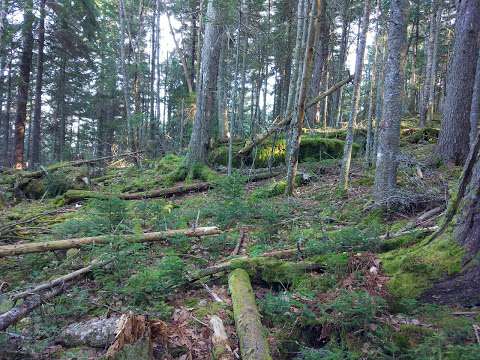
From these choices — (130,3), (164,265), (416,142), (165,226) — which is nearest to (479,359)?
(164,265)

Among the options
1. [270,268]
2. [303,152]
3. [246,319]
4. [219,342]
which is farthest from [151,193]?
[219,342]

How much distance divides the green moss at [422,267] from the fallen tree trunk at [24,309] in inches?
149

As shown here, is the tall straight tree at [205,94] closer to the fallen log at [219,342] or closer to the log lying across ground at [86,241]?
the log lying across ground at [86,241]

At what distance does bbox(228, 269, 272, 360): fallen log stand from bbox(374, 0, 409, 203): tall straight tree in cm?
335

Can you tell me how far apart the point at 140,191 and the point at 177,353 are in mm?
8792

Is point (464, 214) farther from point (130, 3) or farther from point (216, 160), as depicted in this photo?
point (130, 3)

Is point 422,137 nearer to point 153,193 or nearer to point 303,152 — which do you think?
point 303,152

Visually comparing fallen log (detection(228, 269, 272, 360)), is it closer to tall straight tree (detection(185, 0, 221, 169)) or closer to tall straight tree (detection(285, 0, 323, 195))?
tall straight tree (detection(285, 0, 323, 195))

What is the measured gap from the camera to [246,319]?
3.53m

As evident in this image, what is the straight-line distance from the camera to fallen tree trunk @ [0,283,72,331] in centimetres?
347

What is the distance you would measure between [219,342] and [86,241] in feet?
10.6

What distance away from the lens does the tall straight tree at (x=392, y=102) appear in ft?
21.0

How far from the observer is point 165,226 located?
6508mm

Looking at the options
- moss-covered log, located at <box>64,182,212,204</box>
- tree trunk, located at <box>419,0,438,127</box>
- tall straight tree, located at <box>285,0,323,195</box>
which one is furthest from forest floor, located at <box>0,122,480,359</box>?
tree trunk, located at <box>419,0,438,127</box>
